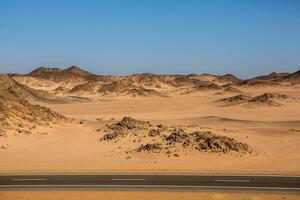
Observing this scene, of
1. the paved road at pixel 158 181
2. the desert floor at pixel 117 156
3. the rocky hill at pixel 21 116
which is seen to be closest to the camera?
the paved road at pixel 158 181

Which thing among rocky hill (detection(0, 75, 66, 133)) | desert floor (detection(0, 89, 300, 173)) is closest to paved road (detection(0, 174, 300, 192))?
desert floor (detection(0, 89, 300, 173))

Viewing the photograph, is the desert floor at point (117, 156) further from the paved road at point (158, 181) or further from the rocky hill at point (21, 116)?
the paved road at point (158, 181)

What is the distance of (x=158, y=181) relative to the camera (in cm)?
2933

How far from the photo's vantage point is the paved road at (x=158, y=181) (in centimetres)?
2789

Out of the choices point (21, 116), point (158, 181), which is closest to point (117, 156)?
point (158, 181)

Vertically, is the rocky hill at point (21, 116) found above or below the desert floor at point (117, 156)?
above

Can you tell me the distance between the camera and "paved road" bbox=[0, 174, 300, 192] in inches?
1098

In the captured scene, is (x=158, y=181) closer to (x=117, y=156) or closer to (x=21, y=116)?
(x=117, y=156)

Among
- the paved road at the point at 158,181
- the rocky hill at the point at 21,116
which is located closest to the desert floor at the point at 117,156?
the rocky hill at the point at 21,116

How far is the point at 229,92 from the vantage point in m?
158

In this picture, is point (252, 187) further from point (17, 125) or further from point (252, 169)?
point (17, 125)

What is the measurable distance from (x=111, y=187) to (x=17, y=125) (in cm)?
2608

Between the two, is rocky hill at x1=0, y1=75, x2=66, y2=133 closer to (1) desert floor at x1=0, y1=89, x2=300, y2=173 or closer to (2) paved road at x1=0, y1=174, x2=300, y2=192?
(1) desert floor at x1=0, y1=89, x2=300, y2=173

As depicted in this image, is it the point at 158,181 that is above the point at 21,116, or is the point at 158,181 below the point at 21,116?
below
